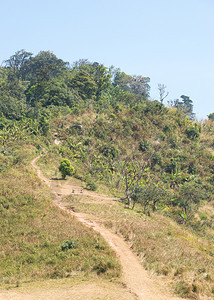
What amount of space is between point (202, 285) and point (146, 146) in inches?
1607

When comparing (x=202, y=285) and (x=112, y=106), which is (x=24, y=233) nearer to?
(x=202, y=285)

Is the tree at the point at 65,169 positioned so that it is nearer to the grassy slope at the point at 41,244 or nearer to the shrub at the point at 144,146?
the grassy slope at the point at 41,244

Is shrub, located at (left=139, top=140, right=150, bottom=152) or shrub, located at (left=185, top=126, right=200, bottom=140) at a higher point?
shrub, located at (left=185, top=126, right=200, bottom=140)

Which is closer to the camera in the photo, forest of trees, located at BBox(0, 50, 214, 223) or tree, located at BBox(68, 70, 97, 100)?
forest of trees, located at BBox(0, 50, 214, 223)

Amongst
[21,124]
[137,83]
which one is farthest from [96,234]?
[137,83]

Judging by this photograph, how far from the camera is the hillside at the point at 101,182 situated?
487 inches

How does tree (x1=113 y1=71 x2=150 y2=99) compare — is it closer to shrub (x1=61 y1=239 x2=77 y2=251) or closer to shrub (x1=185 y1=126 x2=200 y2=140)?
shrub (x1=185 y1=126 x2=200 y2=140)

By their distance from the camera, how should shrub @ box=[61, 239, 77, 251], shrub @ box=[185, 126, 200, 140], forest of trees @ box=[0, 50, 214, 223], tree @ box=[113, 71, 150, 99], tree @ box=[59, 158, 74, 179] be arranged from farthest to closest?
tree @ box=[113, 71, 150, 99], shrub @ box=[185, 126, 200, 140], forest of trees @ box=[0, 50, 214, 223], tree @ box=[59, 158, 74, 179], shrub @ box=[61, 239, 77, 251]

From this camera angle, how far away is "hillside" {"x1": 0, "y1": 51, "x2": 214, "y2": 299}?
12375 millimetres

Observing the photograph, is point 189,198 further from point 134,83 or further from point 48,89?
point 134,83

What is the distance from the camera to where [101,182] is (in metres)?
35.4

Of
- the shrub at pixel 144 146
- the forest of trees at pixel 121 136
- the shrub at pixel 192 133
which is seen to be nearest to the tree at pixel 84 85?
the forest of trees at pixel 121 136

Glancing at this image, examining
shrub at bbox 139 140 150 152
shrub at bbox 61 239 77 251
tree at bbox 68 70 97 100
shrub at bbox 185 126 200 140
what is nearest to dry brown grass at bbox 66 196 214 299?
shrub at bbox 61 239 77 251

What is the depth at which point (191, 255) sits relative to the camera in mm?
13727
